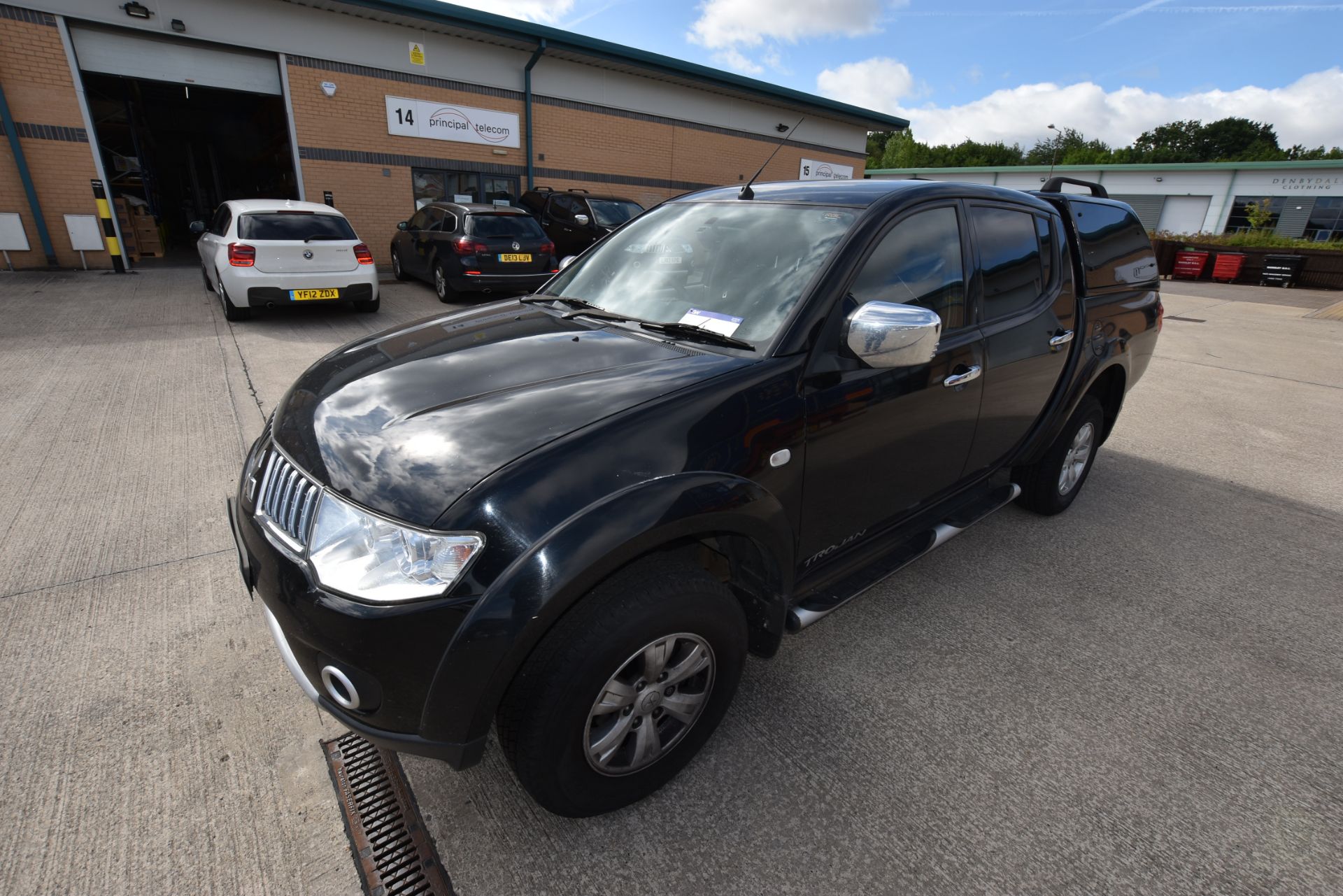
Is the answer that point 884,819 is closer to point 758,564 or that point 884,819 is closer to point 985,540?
point 758,564

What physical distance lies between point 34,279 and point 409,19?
26.8 ft

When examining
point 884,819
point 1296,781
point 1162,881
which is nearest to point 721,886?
point 884,819

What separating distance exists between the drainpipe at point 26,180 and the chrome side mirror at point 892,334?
1486cm

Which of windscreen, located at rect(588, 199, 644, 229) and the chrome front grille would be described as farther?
windscreen, located at rect(588, 199, 644, 229)

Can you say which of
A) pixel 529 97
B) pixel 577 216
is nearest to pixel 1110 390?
pixel 577 216

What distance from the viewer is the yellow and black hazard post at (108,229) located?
11406 mm

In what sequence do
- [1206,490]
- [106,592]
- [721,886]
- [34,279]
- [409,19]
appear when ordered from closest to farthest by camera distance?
[721,886]
[106,592]
[1206,490]
[34,279]
[409,19]

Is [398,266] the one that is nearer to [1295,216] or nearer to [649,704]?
[649,704]

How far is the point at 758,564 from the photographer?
207cm

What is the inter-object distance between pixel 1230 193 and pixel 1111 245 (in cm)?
3951

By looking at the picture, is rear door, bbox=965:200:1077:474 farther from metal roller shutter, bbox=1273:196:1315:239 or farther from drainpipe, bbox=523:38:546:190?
metal roller shutter, bbox=1273:196:1315:239

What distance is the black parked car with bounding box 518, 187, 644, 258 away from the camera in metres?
12.5

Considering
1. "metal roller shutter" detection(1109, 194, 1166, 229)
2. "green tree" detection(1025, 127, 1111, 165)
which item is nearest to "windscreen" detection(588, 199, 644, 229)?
"metal roller shutter" detection(1109, 194, 1166, 229)

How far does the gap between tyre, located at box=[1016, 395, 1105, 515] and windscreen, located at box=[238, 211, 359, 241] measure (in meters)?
8.30
